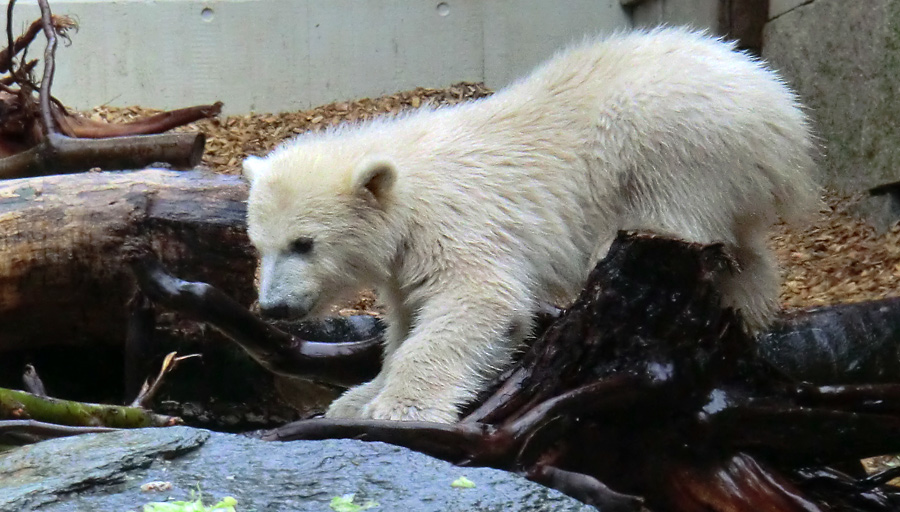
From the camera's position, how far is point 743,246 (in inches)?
152

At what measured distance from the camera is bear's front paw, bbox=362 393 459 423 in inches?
125

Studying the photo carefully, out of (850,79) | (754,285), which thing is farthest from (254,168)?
(850,79)

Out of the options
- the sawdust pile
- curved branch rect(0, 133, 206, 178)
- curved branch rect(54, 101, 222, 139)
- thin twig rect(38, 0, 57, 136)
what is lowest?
the sawdust pile

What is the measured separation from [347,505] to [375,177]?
1.79 meters

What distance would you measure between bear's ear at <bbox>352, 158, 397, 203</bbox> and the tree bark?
2.72 ft

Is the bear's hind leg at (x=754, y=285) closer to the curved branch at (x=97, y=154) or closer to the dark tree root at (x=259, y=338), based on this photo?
the dark tree root at (x=259, y=338)

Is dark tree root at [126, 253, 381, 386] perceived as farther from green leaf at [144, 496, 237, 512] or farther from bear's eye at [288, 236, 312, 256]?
green leaf at [144, 496, 237, 512]

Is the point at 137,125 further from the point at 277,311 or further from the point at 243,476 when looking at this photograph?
the point at 243,476

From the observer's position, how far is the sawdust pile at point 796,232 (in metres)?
5.91

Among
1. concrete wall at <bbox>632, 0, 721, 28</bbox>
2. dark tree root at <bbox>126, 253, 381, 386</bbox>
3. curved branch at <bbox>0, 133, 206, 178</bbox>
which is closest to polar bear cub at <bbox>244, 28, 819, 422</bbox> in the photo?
dark tree root at <bbox>126, 253, 381, 386</bbox>

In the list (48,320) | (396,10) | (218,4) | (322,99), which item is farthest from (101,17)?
(48,320)

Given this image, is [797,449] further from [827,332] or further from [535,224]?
[535,224]

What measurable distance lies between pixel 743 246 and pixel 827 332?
475 mm

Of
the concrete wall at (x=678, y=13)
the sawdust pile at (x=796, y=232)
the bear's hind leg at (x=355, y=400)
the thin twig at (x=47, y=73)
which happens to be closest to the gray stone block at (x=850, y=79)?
the sawdust pile at (x=796, y=232)
